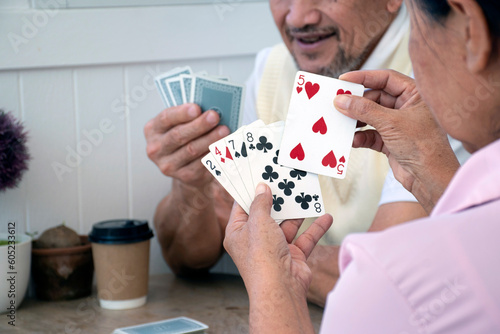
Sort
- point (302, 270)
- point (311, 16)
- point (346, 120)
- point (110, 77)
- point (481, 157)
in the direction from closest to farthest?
1. point (481, 157)
2. point (302, 270)
3. point (346, 120)
4. point (311, 16)
5. point (110, 77)

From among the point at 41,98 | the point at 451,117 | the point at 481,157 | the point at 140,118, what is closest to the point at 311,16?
the point at 140,118

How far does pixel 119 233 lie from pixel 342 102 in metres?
0.82

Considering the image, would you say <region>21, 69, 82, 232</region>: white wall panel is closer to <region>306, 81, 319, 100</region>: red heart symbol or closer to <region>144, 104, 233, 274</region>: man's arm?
<region>144, 104, 233, 274</region>: man's arm

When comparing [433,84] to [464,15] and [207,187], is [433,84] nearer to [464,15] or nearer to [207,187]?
[464,15]

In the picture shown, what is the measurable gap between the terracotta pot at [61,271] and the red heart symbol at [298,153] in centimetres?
80

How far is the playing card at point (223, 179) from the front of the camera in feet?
5.09

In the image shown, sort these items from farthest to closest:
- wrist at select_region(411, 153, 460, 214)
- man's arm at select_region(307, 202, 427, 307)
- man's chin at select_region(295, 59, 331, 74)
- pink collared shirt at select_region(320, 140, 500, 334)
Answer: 1. man's chin at select_region(295, 59, 331, 74)
2. man's arm at select_region(307, 202, 427, 307)
3. wrist at select_region(411, 153, 460, 214)
4. pink collared shirt at select_region(320, 140, 500, 334)

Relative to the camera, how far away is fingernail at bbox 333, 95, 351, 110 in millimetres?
1535

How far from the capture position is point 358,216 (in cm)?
217

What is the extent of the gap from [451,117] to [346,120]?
63 cm

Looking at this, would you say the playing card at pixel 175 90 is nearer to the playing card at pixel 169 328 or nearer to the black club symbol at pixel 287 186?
the black club symbol at pixel 287 186

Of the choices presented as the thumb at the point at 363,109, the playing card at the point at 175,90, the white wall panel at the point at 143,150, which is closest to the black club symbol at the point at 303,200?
the thumb at the point at 363,109

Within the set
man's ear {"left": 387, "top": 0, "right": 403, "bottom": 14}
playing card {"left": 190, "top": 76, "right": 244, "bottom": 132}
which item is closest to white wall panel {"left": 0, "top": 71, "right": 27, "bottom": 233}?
playing card {"left": 190, "top": 76, "right": 244, "bottom": 132}

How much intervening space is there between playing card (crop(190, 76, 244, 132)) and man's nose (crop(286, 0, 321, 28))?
13.8 inches
